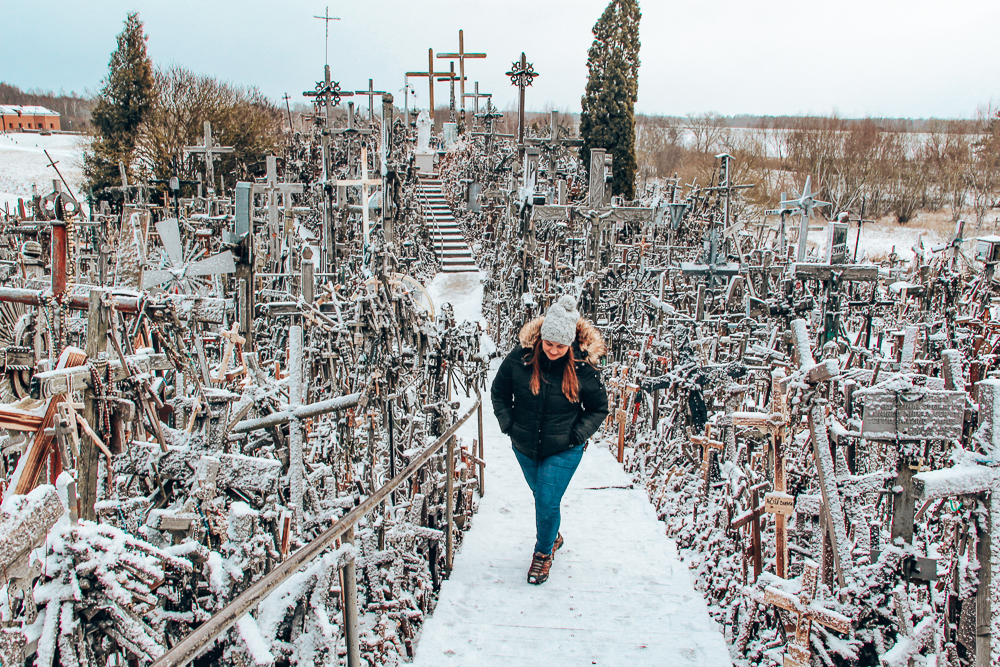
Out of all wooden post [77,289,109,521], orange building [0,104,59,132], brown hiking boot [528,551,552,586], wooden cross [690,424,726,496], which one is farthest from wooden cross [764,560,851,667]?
orange building [0,104,59,132]

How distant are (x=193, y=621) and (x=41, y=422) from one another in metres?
0.98

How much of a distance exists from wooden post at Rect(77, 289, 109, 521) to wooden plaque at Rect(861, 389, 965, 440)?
2.88m

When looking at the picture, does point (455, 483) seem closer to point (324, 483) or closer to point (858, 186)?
point (324, 483)

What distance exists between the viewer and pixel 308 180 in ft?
65.7

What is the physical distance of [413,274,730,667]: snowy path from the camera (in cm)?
293

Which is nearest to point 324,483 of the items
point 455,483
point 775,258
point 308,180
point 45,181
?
point 455,483

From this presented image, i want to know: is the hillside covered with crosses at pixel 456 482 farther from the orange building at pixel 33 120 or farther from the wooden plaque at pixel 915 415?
the orange building at pixel 33 120

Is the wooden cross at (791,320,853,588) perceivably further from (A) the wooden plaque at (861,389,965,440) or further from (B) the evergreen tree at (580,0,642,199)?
(B) the evergreen tree at (580,0,642,199)

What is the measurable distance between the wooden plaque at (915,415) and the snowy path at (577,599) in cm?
128

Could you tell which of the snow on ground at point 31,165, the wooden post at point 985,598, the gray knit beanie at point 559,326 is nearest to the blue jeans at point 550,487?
the gray knit beanie at point 559,326

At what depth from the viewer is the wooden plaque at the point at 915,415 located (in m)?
2.38

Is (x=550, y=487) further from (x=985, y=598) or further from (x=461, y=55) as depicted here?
(x=461, y=55)

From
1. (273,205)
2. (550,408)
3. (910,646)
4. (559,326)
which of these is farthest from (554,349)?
(273,205)

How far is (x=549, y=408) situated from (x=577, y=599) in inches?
39.3
